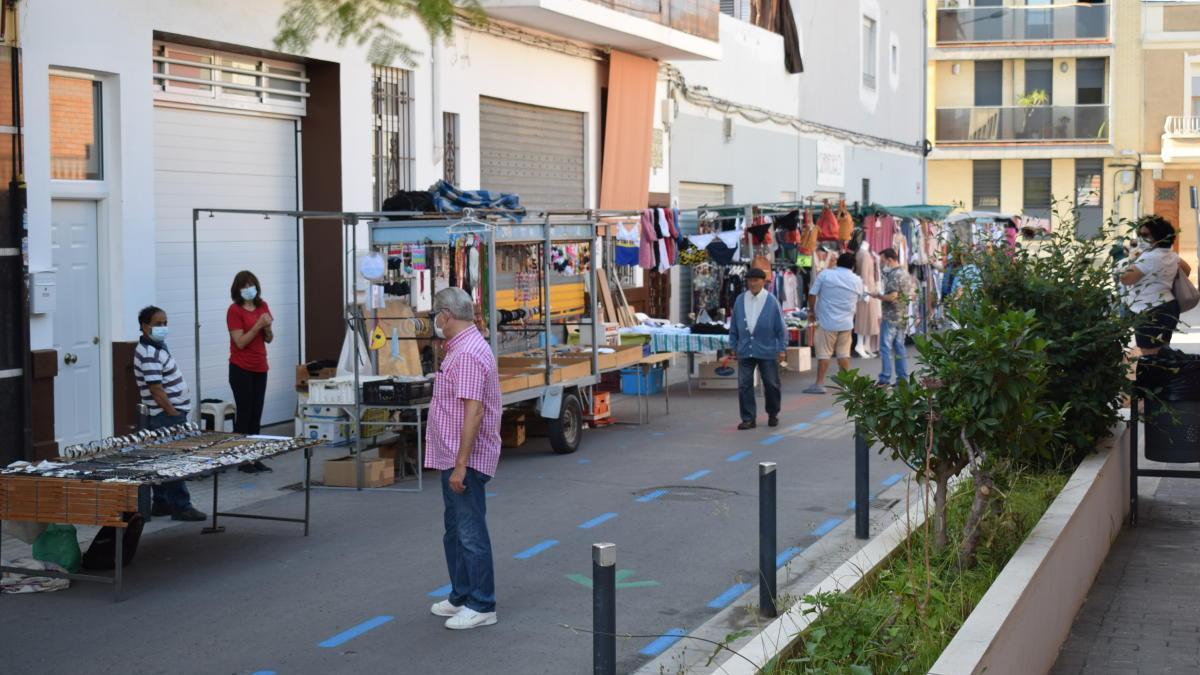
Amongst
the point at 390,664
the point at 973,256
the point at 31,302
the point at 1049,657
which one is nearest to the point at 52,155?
the point at 31,302

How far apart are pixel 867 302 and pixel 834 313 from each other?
14.9 ft

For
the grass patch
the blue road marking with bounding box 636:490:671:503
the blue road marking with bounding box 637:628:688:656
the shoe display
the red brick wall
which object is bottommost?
the blue road marking with bounding box 637:628:688:656

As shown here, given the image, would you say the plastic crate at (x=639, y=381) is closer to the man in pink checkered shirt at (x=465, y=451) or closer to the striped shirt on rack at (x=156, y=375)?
the striped shirt on rack at (x=156, y=375)

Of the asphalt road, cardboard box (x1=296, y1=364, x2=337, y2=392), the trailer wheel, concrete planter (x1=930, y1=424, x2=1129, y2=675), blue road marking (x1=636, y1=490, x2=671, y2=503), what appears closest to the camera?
concrete planter (x1=930, y1=424, x2=1129, y2=675)

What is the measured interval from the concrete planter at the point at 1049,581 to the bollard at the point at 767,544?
4.73 ft

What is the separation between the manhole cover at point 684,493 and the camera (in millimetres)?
11602

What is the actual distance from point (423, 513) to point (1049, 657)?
5478 mm

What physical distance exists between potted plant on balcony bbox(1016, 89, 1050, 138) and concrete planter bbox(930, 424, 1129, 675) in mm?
39080

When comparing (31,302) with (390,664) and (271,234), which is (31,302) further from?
(390,664)

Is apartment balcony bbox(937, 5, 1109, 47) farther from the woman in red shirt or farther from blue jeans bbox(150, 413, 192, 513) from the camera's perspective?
blue jeans bbox(150, 413, 192, 513)

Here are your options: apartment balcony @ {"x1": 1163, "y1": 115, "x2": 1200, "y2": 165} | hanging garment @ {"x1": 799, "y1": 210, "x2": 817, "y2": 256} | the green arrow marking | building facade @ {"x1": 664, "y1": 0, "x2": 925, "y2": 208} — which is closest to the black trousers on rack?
the green arrow marking

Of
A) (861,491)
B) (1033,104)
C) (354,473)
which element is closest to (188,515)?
(354,473)

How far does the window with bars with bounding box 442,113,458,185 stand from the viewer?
1712 cm

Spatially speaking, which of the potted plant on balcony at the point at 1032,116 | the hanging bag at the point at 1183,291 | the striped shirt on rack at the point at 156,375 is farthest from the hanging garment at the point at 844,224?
the potted plant on balcony at the point at 1032,116
